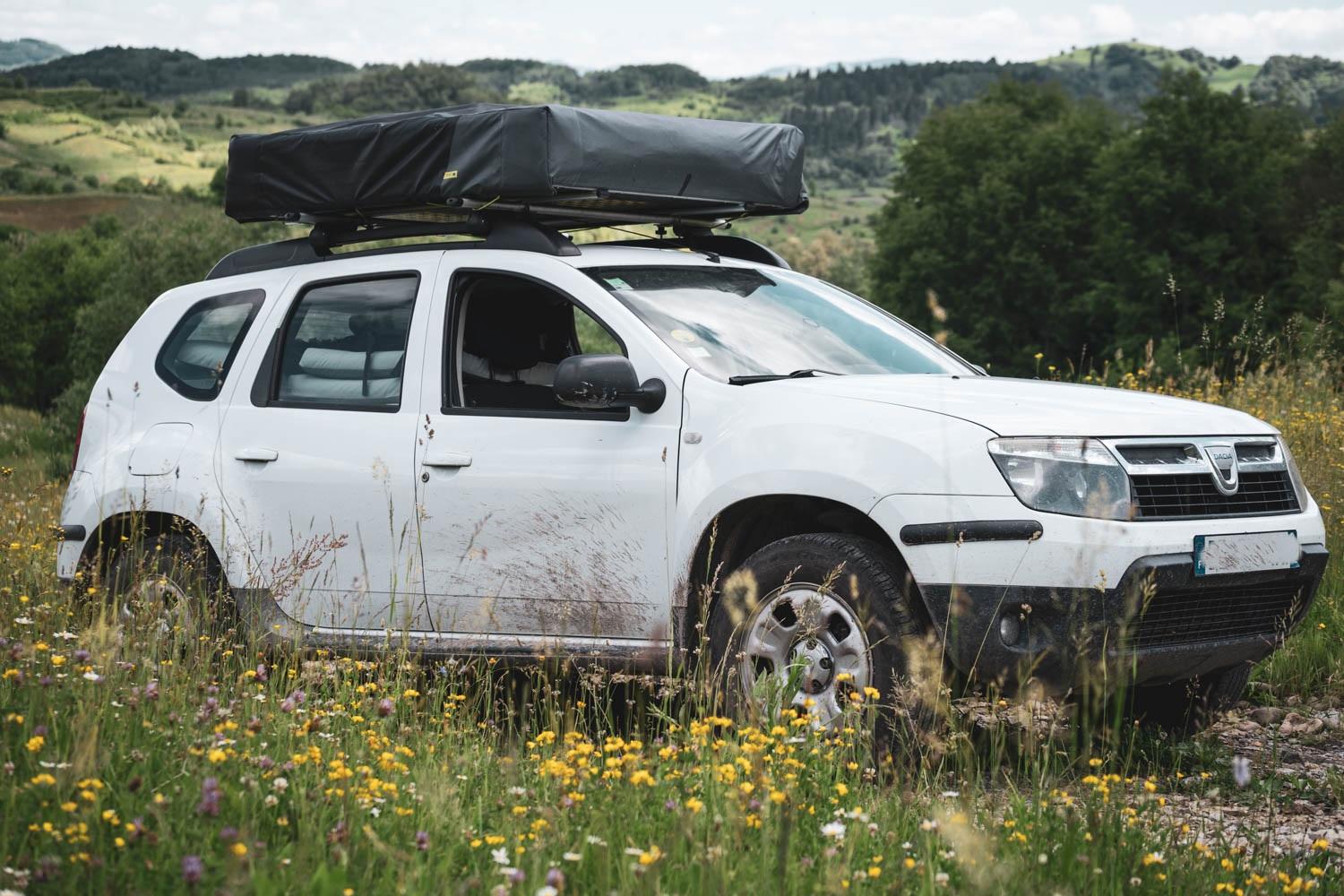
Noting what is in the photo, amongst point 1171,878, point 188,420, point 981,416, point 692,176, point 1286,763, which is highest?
point 692,176

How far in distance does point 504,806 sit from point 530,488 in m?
1.88

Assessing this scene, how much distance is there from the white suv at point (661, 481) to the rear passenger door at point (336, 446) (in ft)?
0.05

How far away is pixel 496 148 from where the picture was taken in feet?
18.8

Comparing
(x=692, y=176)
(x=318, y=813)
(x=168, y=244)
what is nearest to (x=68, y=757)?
(x=318, y=813)

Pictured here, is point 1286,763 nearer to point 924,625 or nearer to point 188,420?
point 924,625

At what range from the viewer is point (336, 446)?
18.8 feet

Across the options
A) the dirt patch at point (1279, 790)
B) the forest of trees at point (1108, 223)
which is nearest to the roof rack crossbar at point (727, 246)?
the dirt patch at point (1279, 790)

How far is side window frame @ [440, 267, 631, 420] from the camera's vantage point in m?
5.26

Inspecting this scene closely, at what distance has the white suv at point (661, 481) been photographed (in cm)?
436

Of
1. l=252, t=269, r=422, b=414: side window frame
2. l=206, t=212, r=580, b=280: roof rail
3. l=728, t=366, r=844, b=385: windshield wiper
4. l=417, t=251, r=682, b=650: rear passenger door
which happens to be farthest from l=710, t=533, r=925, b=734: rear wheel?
l=252, t=269, r=422, b=414: side window frame

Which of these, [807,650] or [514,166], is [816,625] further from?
[514,166]

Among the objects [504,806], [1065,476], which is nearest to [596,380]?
[1065,476]

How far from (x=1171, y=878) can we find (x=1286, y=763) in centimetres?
235

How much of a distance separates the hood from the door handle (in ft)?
3.89
